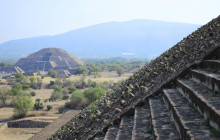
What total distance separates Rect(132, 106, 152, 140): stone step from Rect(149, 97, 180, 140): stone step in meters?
0.20

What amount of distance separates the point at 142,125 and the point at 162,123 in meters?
0.61

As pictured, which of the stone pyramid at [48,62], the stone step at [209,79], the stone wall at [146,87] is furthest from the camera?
the stone pyramid at [48,62]

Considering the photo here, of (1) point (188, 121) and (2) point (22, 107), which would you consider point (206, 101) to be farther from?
(2) point (22, 107)

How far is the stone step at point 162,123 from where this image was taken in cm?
327

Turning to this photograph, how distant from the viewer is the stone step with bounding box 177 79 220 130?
271cm

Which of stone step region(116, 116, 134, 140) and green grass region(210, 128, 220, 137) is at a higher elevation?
green grass region(210, 128, 220, 137)

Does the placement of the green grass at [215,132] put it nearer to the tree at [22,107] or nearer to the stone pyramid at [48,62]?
the tree at [22,107]

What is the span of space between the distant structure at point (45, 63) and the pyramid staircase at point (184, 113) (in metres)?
99.6

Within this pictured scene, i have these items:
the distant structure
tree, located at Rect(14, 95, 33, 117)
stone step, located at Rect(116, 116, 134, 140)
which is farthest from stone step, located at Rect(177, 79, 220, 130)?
the distant structure

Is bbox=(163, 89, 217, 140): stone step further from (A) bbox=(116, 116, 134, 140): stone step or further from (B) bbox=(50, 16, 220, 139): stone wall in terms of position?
(B) bbox=(50, 16, 220, 139): stone wall

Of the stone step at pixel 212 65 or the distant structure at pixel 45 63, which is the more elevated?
the stone step at pixel 212 65

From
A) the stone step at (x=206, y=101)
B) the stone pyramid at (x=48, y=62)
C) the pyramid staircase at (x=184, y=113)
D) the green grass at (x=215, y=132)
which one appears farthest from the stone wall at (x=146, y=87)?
the stone pyramid at (x=48, y=62)

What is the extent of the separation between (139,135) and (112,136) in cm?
106

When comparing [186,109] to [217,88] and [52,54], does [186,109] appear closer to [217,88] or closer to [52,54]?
[217,88]
